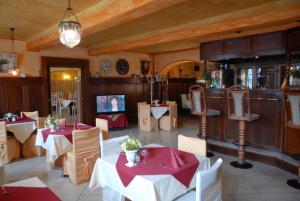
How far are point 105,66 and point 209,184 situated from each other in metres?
6.97

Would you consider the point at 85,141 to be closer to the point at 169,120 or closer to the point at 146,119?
the point at 146,119

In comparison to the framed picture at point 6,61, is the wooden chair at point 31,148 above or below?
below

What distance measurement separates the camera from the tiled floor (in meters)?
Result: 3.09

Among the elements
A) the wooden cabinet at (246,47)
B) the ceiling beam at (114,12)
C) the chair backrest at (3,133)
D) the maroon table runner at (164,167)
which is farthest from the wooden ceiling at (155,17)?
the chair backrest at (3,133)

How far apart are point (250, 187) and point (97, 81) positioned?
583 cm

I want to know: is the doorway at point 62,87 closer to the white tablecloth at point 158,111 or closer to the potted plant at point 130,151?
the white tablecloth at point 158,111

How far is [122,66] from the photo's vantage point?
8.55m

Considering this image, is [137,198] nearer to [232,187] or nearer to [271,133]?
[232,187]

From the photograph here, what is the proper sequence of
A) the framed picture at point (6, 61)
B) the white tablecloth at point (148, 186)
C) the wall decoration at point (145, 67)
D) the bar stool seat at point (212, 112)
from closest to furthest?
the white tablecloth at point (148, 186)
the bar stool seat at point (212, 112)
the framed picture at point (6, 61)
the wall decoration at point (145, 67)

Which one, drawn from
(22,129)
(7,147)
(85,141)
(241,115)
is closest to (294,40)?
(241,115)

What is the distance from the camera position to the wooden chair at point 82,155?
3.35 metres

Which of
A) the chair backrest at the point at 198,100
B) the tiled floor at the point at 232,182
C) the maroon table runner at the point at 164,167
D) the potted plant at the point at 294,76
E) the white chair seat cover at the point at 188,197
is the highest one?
the potted plant at the point at 294,76

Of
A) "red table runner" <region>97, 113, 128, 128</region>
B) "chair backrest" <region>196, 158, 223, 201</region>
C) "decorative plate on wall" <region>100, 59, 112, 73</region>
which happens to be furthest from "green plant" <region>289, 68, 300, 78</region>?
"decorative plate on wall" <region>100, 59, 112, 73</region>

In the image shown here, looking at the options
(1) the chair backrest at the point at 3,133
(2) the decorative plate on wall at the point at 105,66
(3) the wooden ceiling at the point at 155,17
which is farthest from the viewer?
(2) the decorative plate on wall at the point at 105,66
